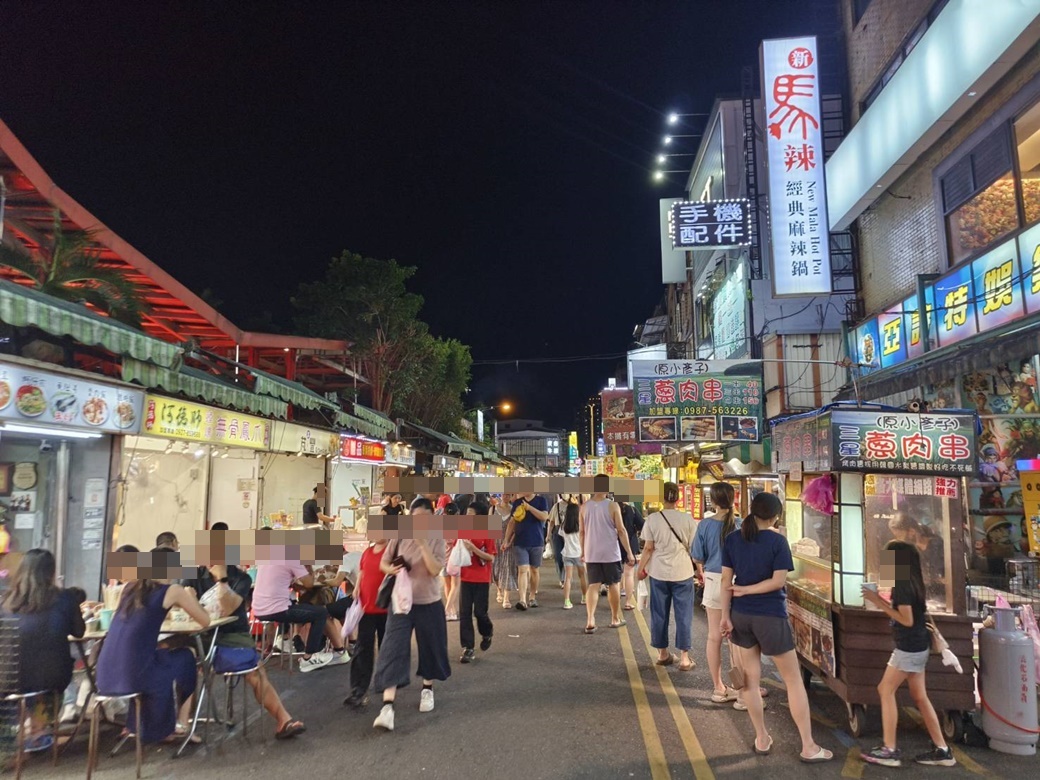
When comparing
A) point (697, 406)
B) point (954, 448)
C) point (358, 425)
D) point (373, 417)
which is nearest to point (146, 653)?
point (954, 448)

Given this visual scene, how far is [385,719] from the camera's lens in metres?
5.27

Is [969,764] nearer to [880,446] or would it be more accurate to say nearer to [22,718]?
[880,446]

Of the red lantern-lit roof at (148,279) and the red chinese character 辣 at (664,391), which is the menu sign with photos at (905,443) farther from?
the red chinese character 辣 at (664,391)

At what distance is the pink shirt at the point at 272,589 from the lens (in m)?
6.16

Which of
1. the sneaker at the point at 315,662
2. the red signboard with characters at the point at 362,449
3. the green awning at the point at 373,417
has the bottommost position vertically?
the sneaker at the point at 315,662

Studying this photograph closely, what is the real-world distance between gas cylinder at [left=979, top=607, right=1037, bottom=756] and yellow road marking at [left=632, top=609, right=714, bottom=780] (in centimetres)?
217

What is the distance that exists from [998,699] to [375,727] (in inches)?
186

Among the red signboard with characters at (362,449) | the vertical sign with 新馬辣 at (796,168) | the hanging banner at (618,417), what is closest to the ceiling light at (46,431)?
the red signboard with characters at (362,449)

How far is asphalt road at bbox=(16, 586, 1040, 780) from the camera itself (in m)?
4.54

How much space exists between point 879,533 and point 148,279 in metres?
11.5

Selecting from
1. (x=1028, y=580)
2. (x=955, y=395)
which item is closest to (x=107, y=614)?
(x=1028, y=580)

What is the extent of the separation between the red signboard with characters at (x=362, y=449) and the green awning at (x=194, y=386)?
5.05 metres

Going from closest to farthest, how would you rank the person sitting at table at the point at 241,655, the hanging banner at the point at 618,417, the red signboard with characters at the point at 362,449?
the person sitting at table at the point at 241,655
the red signboard with characters at the point at 362,449
the hanging banner at the point at 618,417

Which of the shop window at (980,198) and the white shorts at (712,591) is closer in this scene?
the white shorts at (712,591)
